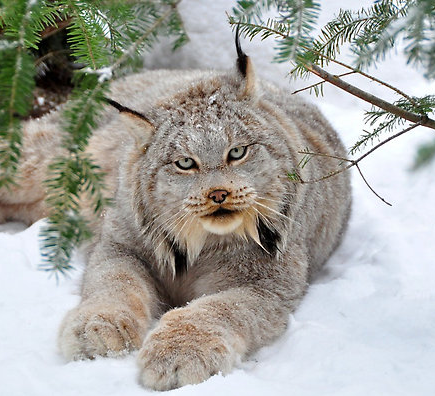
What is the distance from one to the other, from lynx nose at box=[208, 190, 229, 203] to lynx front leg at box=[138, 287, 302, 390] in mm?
559

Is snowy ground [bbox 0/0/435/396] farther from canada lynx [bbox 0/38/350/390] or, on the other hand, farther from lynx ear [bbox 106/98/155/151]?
lynx ear [bbox 106/98/155/151]

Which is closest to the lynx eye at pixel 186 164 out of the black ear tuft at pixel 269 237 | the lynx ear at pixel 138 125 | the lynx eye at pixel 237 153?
the lynx eye at pixel 237 153

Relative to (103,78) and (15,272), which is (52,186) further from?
(15,272)

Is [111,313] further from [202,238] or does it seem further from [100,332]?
[202,238]

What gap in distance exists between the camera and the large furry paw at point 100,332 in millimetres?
2748

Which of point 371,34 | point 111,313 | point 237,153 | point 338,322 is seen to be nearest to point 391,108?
point 371,34

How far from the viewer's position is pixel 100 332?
9.08 feet

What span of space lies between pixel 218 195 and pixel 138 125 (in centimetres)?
72

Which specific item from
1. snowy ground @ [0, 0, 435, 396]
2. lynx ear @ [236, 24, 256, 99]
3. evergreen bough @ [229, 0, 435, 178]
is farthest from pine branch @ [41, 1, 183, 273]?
lynx ear @ [236, 24, 256, 99]

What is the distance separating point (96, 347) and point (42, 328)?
490mm

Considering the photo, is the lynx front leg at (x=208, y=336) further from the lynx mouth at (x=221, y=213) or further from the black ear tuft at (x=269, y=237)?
the lynx mouth at (x=221, y=213)

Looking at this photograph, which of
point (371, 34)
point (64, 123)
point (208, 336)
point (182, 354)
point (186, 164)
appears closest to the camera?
point (64, 123)

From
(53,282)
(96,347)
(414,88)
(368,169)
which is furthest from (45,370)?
(414,88)

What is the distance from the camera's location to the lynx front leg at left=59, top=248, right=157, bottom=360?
2.76 meters
